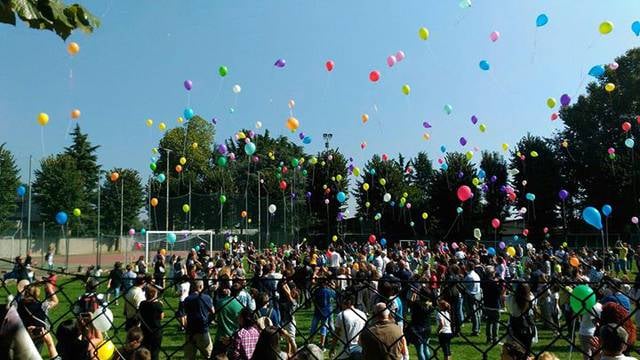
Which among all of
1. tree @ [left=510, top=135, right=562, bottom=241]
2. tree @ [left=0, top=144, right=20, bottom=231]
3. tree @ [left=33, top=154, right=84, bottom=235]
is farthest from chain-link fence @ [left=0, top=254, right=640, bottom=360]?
tree @ [left=510, top=135, right=562, bottom=241]

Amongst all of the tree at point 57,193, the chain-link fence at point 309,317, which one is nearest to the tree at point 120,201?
the tree at point 57,193

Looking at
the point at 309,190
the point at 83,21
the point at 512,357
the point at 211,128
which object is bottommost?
the point at 512,357

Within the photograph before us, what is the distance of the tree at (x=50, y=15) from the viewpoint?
2217 mm

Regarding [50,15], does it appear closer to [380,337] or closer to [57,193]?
[380,337]

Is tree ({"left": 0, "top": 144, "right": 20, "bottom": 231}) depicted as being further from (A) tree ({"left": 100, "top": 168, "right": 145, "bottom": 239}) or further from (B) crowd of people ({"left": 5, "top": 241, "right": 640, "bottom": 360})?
(B) crowd of people ({"left": 5, "top": 241, "right": 640, "bottom": 360})

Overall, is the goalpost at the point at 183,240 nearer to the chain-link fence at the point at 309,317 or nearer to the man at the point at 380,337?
the chain-link fence at the point at 309,317

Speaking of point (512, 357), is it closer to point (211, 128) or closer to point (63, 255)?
point (63, 255)

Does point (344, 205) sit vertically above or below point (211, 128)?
below

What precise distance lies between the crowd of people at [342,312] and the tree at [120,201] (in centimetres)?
2190

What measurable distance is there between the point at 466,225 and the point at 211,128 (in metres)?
34.4

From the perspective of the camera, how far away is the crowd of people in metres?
2.23

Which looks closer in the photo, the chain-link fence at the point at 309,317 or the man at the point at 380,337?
the chain-link fence at the point at 309,317

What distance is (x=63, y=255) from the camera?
26.4 m

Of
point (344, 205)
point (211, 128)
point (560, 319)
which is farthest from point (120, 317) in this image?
point (211, 128)
